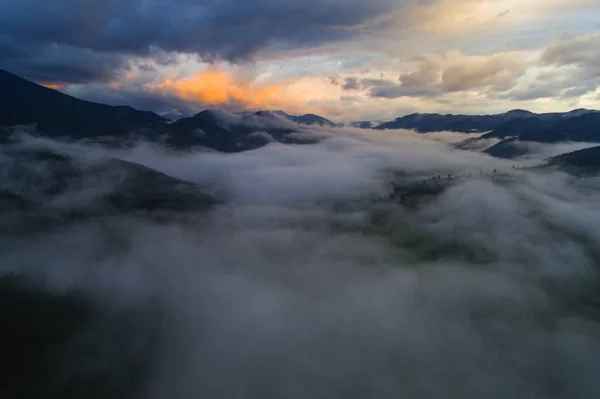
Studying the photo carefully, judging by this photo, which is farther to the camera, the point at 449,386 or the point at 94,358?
the point at 94,358

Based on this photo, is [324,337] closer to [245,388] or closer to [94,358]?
[245,388]

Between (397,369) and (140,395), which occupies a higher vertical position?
(397,369)

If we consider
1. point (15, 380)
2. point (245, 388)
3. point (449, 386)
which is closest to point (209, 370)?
point (245, 388)

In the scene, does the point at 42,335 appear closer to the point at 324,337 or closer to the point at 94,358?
the point at 94,358

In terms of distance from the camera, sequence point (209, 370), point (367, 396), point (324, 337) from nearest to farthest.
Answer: point (367, 396), point (209, 370), point (324, 337)

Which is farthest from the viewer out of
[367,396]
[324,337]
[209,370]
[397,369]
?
[324,337]

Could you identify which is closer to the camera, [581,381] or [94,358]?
[581,381]

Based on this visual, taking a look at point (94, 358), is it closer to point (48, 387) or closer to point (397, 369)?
point (48, 387)

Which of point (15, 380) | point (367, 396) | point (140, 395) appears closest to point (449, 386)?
point (367, 396)

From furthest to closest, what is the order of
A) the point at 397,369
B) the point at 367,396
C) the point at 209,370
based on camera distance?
the point at 209,370
the point at 397,369
the point at 367,396
